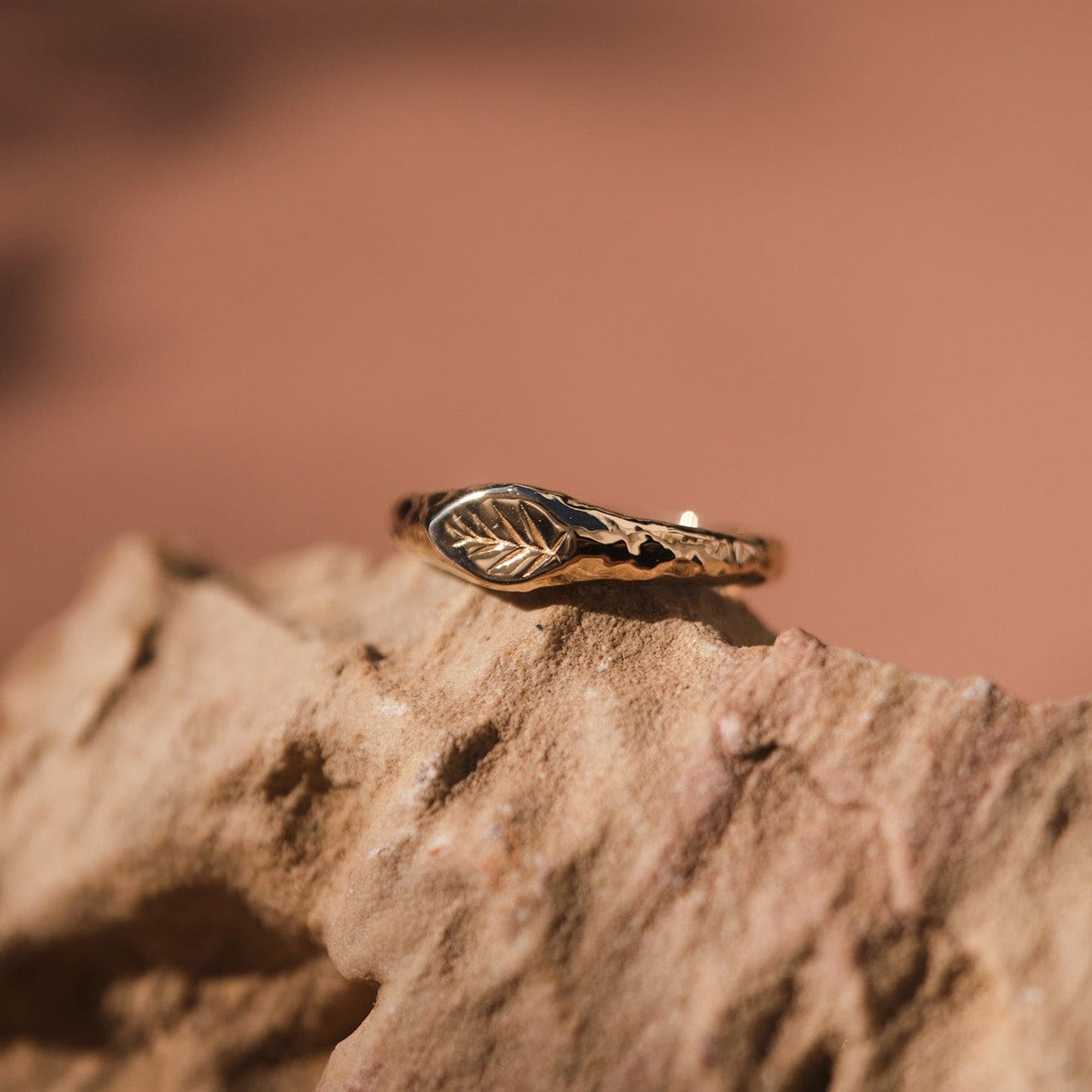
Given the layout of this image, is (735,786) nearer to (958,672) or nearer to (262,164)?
(958,672)

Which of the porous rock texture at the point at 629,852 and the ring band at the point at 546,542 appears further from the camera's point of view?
the ring band at the point at 546,542

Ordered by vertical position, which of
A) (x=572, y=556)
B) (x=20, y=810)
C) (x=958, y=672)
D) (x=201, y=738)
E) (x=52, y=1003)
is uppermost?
(x=958, y=672)

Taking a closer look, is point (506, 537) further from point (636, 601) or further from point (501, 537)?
point (636, 601)

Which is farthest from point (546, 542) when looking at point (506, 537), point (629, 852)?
point (629, 852)

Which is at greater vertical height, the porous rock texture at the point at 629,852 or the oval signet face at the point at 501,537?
the oval signet face at the point at 501,537

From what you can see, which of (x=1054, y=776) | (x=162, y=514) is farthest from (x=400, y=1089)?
(x=162, y=514)

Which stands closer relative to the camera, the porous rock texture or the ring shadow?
the porous rock texture

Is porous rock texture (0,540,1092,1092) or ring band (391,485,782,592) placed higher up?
ring band (391,485,782,592)
